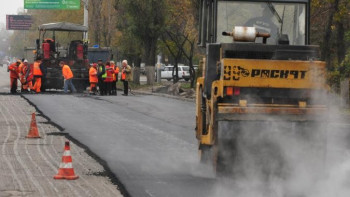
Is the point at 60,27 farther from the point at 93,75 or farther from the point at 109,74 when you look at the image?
the point at 109,74

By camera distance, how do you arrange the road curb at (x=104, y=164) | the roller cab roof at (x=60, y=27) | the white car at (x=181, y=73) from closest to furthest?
the road curb at (x=104, y=164)
the roller cab roof at (x=60, y=27)
the white car at (x=181, y=73)

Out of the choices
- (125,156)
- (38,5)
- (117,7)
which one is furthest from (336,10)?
(38,5)

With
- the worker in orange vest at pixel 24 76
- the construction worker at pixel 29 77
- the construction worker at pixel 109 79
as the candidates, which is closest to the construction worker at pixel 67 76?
the construction worker at pixel 29 77

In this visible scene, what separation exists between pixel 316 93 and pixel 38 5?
46.5m

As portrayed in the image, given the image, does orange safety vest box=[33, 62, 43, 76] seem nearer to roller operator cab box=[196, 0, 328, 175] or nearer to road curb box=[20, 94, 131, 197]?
road curb box=[20, 94, 131, 197]

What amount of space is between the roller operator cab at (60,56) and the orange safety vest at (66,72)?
1.62 m

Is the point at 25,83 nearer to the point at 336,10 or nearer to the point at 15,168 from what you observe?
the point at 336,10

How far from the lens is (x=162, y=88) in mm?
38094

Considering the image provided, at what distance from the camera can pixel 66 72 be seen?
33.6 m

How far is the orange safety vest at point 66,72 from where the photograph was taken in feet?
110

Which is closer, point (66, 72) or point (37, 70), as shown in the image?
point (37, 70)

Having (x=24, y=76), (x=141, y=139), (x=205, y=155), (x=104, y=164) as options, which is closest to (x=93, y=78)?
(x=24, y=76)

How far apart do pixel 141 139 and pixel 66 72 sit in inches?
739

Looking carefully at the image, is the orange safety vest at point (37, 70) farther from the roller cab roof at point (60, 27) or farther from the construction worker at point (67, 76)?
the roller cab roof at point (60, 27)
